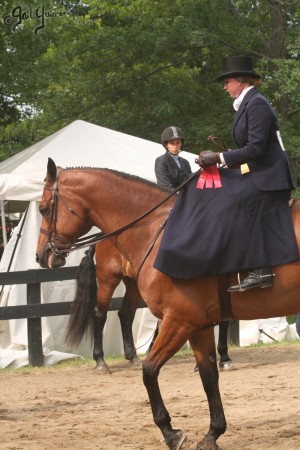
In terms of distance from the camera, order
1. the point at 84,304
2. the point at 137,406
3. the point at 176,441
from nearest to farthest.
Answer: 1. the point at 176,441
2. the point at 137,406
3. the point at 84,304

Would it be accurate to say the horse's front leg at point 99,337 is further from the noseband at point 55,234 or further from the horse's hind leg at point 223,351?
the noseband at point 55,234

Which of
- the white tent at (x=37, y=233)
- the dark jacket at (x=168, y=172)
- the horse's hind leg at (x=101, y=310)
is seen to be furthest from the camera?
the white tent at (x=37, y=233)

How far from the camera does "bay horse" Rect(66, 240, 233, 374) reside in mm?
11000

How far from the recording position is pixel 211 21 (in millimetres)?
22000

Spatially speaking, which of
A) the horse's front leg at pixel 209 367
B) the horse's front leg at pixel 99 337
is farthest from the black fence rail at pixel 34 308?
the horse's front leg at pixel 209 367

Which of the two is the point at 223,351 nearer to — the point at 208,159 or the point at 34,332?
the point at 34,332

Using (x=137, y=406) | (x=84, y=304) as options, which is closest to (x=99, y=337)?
(x=84, y=304)

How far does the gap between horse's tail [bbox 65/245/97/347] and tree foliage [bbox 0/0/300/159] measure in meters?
9.83

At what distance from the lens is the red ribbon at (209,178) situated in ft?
20.9

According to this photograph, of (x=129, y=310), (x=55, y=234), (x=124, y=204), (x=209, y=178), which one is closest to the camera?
(x=209, y=178)

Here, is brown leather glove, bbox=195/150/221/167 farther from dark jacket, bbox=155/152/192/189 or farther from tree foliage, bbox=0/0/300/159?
tree foliage, bbox=0/0/300/159

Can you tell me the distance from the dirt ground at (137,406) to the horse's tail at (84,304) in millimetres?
500

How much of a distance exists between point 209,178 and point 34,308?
20.3 ft

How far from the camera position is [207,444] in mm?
6562
